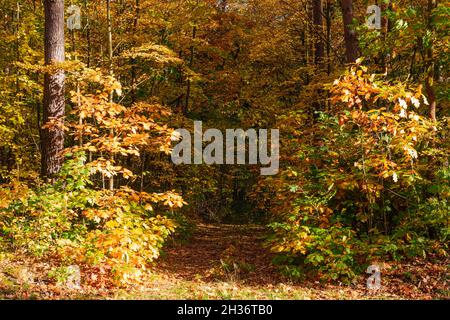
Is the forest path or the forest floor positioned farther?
the forest path

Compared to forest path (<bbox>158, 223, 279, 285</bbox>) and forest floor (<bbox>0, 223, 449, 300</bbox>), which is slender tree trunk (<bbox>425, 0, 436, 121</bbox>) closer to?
forest floor (<bbox>0, 223, 449, 300</bbox>)

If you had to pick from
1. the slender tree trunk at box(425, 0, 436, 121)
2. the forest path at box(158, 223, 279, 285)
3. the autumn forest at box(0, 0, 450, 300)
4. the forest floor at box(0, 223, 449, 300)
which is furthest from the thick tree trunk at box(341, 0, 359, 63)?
the forest floor at box(0, 223, 449, 300)

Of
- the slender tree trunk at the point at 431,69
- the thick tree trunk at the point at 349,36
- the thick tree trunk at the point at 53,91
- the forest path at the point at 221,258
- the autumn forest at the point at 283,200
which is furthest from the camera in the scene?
the thick tree trunk at the point at 349,36

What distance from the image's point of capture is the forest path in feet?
25.3

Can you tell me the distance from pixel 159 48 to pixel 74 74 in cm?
209

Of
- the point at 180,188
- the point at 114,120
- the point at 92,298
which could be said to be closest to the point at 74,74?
the point at 114,120

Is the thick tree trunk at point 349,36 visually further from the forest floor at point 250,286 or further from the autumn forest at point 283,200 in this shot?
the forest floor at point 250,286

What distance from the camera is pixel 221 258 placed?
947 centimetres

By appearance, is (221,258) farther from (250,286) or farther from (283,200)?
(250,286)

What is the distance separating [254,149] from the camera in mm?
16609

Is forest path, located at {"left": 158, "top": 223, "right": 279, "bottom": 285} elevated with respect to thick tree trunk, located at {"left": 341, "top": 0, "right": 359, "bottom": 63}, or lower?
lower

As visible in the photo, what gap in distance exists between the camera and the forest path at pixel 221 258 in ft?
25.3

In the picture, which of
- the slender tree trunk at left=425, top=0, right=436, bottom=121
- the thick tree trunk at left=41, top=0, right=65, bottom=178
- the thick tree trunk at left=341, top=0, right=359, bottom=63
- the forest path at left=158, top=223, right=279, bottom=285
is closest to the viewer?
the slender tree trunk at left=425, top=0, right=436, bottom=121

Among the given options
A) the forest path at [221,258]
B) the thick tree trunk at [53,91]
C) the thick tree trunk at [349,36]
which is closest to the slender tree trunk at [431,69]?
the thick tree trunk at [349,36]
